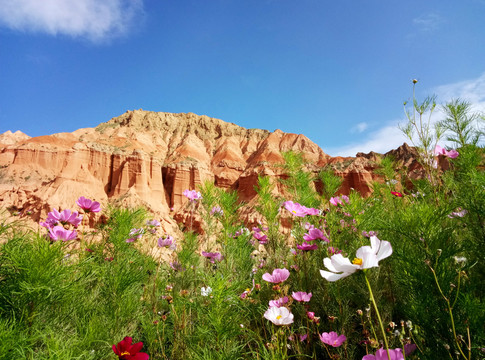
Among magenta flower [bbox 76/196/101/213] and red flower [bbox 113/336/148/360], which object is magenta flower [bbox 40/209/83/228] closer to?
magenta flower [bbox 76/196/101/213]

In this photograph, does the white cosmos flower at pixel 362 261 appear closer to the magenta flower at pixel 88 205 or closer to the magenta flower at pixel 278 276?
the magenta flower at pixel 278 276

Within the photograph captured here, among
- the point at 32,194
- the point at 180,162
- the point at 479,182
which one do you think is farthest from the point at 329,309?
the point at 180,162

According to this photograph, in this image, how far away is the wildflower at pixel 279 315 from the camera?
4.42 feet

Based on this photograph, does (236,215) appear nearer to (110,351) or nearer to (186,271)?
A: (186,271)

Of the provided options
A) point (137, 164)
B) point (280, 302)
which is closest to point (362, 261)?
point (280, 302)

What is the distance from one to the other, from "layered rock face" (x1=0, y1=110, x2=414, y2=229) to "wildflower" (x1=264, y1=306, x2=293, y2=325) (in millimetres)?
16446

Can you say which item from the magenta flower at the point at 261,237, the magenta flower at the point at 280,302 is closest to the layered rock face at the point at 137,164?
the magenta flower at the point at 261,237

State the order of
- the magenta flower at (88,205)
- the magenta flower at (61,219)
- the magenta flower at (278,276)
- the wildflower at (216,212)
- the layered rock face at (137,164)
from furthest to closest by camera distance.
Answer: the layered rock face at (137,164)
the wildflower at (216,212)
the magenta flower at (88,205)
the magenta flower at (61,219)
the magenta flower at (278,276)

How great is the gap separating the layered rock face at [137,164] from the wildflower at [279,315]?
1645 cm

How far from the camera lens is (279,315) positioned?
1461mm

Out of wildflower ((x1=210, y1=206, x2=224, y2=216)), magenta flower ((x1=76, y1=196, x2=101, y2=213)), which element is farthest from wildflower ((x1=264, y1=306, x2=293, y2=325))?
magenta flower ((x1=76, y1=196, x2=101, y2=213))

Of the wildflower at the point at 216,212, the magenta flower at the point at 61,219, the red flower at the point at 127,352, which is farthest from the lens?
the wildflower at the point at 216,212

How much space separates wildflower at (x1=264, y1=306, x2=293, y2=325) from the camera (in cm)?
135

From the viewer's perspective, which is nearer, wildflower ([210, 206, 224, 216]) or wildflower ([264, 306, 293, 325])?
wildflower ([264, 306, 293, 325])
